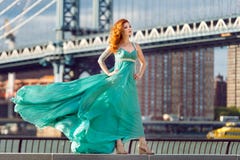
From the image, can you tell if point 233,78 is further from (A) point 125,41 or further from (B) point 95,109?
(B) point 95,109

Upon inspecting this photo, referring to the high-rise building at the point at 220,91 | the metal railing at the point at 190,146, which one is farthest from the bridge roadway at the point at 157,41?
the high-rise building at the point at 220,91

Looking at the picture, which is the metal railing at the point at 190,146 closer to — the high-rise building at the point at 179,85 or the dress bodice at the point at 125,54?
the dress bodice at the point at 125,54

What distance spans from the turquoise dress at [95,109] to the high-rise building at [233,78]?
2814 inches

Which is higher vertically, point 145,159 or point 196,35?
point 196,35

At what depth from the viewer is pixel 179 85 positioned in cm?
10262

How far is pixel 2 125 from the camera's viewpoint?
75.9 meters

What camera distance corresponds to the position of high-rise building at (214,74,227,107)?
98319mm

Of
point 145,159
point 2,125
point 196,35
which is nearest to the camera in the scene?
point 145,159

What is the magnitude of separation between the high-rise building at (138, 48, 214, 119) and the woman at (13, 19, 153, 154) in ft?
281

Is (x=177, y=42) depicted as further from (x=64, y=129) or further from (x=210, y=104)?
(x=210, y=104)

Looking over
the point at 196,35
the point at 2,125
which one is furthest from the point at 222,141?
the point at 2,125

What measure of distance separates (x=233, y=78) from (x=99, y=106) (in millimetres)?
78319

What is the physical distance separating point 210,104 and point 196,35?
5462cm

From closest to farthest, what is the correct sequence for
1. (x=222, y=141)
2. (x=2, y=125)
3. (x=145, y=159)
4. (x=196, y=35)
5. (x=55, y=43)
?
(x=145, y=159) < (x=222, y=141) < (x=196, y=35) < (x=55, y=43) < (x=2, y=125)
